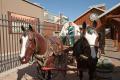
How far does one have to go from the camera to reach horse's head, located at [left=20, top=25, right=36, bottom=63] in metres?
4.80

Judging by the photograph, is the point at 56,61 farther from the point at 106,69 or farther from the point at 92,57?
the point at 106,69

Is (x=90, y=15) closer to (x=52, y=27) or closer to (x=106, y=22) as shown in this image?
(x=52, y=27)

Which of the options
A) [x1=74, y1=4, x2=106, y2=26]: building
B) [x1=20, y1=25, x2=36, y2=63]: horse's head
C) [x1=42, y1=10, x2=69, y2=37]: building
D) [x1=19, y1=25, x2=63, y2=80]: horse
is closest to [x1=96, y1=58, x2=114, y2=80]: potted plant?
[x1=42, y1=10, x2=69, y2=37]: building

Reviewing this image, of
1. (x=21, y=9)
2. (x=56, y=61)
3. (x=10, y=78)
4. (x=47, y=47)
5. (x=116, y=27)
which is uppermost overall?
(x=21, y=9)

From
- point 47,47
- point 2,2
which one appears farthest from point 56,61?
point 2,2

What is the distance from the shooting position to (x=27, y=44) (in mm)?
4855

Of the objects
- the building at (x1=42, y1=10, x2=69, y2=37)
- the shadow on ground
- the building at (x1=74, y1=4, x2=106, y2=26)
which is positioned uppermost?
the building at (x1=74, y1=4, x2=106, y2=26)

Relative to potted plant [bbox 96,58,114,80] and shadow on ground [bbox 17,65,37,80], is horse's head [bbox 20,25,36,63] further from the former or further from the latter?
potted plant [bbox 96,58,114,80]

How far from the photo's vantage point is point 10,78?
780cm

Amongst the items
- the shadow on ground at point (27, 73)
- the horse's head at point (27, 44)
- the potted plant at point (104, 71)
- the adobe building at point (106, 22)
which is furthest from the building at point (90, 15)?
the horse's head at point (27, 44)

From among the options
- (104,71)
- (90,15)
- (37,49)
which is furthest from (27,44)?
(90,15)

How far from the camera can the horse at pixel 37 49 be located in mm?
4848

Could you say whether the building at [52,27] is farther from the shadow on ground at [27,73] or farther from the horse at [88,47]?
the shadow on ground at [27,73]

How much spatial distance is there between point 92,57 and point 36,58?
58.7 inches
